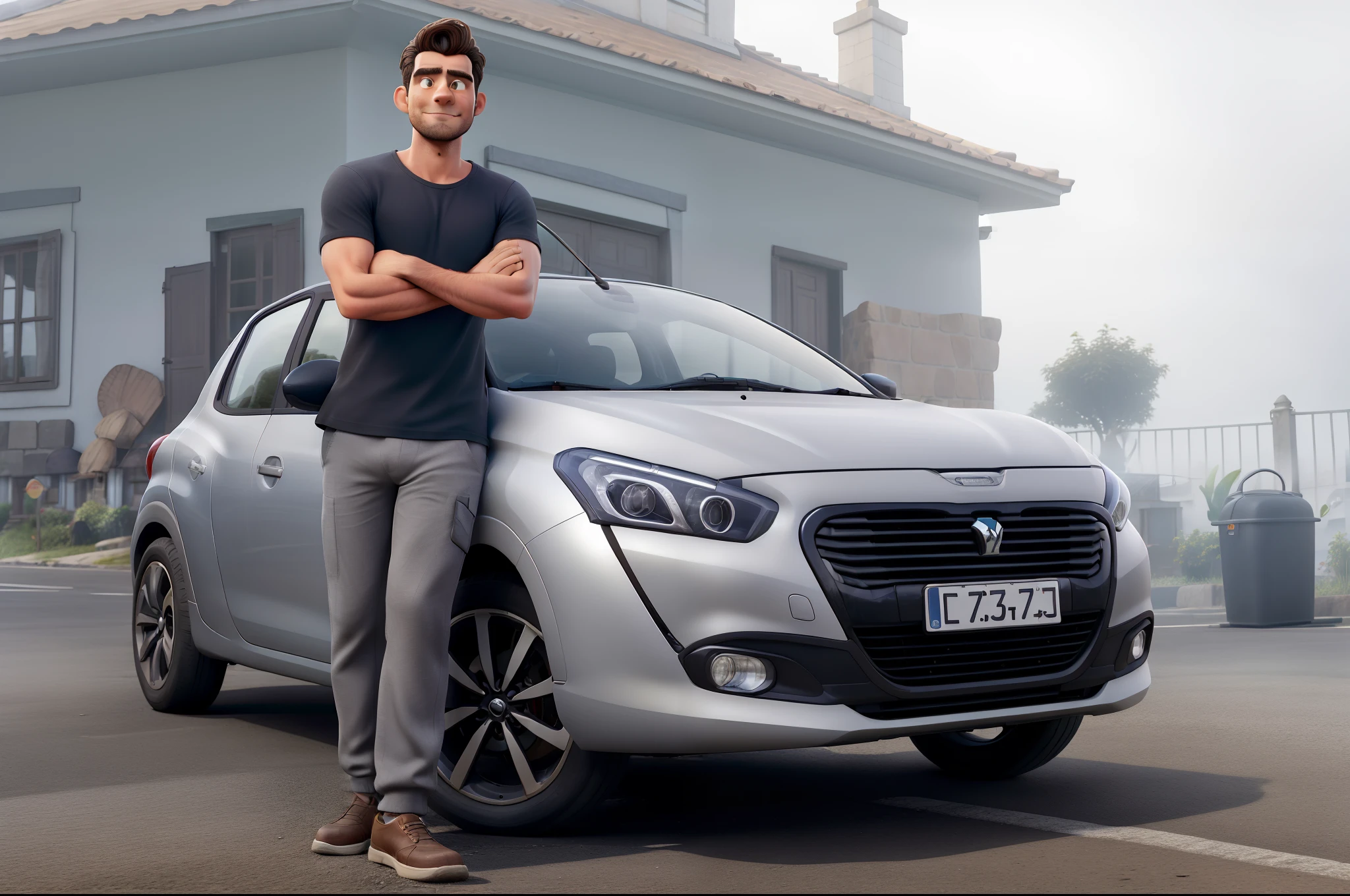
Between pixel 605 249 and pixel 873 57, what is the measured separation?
9552mm

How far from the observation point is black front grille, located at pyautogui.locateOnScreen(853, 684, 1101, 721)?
3.33m

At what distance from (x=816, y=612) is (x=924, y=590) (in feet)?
0.95

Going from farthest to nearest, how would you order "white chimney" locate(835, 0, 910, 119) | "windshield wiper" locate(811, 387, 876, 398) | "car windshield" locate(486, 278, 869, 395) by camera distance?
"white chimney" locate(835, 0, 910, 119), "windshield wiper" locate(811, 387, 876, 398), "car windshield" locate(486, 278, 869, 395)

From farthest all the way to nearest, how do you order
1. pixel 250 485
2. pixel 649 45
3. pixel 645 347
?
pixel 649 45 → pixel 250 485 → pixel 645 347

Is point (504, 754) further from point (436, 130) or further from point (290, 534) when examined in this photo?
point (436, 130)

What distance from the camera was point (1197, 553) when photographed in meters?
16.9

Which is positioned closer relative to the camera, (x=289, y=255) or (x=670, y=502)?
(x=670, y=502)

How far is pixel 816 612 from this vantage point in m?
3.23

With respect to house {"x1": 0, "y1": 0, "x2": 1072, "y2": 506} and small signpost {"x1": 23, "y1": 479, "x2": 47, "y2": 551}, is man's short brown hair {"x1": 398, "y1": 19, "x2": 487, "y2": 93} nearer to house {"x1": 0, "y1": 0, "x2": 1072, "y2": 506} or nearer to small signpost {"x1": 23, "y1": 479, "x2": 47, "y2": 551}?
house {"x1": 0, "y1": 0, "x2": 1072, "y2": 506}

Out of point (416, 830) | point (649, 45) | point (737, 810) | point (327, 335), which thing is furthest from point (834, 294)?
point (416, 830)

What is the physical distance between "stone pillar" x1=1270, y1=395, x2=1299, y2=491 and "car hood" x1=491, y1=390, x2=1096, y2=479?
466 inches

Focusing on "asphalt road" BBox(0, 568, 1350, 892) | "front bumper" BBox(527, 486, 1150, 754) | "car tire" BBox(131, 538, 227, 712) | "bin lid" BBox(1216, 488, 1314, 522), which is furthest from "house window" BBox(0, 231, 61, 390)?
"front bumper" BBox(527, 486, 1150, 754)

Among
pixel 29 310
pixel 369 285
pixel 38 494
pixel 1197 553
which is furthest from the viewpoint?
pixel 1197 553

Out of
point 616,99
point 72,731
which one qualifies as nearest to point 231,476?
point 72,731
